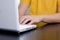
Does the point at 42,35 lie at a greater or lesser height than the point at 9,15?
lesser

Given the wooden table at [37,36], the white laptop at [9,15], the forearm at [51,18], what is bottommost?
the forearm at [51,18]

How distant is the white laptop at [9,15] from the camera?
75 centimetres

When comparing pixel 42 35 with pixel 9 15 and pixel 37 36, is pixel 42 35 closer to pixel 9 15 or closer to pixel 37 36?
pixel 37 36

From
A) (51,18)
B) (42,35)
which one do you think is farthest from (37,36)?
(51,18)

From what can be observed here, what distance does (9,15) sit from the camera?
78 centimetres

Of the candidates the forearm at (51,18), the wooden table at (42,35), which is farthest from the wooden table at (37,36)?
the forearm at (51,18)

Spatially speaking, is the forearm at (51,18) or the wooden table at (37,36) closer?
the wooden table at (37,36)

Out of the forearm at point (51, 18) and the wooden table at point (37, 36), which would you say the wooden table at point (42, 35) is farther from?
the forearm at point (51, 18)

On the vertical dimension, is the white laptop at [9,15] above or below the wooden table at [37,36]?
above

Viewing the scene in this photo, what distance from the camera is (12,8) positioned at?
0.76 metres

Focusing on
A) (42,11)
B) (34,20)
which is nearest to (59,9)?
(42,11)

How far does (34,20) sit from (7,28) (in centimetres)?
41

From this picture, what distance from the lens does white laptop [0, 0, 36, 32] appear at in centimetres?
75

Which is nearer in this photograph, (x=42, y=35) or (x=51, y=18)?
(x=42, y=35)
